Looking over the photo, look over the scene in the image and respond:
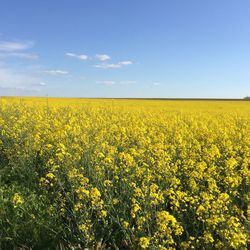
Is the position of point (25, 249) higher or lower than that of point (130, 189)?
lower

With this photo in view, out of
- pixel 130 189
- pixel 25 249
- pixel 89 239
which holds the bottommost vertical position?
pixel 25 249

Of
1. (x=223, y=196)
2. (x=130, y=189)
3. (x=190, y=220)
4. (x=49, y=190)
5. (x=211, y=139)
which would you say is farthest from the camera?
(x=211, y=139)

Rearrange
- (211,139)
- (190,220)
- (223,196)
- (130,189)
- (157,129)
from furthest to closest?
1. (157,129)
2. (211,139)
3. (130,189)
4. (190,220)
5. (223,196)

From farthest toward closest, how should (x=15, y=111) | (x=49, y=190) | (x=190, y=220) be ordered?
(x=15, y=111) < (x=49, y=190) < (x=190, y=220)

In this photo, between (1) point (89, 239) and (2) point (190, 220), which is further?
(2) point (190, 220)

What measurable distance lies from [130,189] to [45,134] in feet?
11.8

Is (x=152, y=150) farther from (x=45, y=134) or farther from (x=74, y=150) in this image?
(x=45, y=134)

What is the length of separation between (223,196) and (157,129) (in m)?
5.57

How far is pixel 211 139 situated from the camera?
6934 mm

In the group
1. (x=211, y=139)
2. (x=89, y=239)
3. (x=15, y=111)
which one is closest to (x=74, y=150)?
(x=89, y=239)

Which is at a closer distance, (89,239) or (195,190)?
(89,239)

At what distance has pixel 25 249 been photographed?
3.93 m

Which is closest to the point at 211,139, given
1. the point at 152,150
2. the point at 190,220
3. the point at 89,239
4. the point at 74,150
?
the point at 152,150

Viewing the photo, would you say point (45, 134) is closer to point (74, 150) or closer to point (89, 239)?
point (74, 150)
